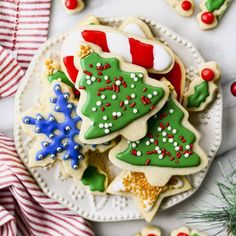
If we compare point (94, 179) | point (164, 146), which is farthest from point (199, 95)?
point (94, 179)

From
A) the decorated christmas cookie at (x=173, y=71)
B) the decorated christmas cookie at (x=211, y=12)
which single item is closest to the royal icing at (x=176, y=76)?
the decorated christmas cookie at (x=173, y=71)

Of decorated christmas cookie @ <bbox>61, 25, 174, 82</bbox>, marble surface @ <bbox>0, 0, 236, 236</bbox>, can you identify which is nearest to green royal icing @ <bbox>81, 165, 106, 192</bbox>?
marble surface @ <bbox>0, 0, 236, 236</bbox>

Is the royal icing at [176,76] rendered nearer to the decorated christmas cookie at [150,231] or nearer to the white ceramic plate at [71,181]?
the white ceramic plate at [71,181]

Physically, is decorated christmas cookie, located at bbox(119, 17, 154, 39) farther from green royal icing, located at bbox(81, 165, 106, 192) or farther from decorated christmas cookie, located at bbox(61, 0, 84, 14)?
green royal icing, located at bbox(81, 165, 106, 192)

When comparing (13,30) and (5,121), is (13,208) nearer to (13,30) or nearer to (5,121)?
(5,121)

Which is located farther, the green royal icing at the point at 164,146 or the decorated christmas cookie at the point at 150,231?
the decorated christmas cookie at the point at 150,231

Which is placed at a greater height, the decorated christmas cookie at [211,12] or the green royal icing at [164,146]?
the decorated christmas cookie at [211,12]

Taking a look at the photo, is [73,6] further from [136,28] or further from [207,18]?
[207,18]

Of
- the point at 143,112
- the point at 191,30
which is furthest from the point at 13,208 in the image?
the point at 191,30
